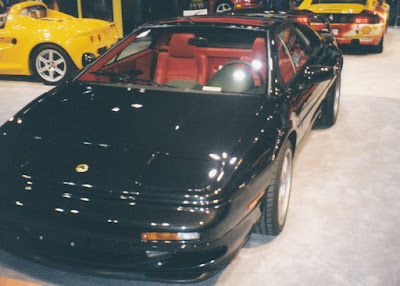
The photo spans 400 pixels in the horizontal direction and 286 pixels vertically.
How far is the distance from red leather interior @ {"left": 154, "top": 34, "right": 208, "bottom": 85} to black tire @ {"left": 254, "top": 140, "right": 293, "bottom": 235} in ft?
3.39

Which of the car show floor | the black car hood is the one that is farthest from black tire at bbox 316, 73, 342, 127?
the black car hood

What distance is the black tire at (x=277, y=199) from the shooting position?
3.15 meters

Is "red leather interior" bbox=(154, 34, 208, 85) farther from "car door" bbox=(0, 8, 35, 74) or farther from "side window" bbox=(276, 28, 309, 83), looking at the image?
"car door" bbox=(0, 8, 35, 74)

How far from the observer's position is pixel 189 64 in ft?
13.6

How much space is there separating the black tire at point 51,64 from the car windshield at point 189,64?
3514mm

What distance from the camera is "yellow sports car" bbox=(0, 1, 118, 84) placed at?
7.58 meters

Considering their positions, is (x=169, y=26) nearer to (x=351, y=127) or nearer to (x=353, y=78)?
(x=351, y=127)

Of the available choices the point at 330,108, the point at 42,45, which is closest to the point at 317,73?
the point at 330,108

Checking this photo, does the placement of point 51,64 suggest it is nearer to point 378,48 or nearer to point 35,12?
point 35,12

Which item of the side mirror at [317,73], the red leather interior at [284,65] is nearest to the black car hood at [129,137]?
the red leather interior at [284,65]

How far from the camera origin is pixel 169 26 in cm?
398

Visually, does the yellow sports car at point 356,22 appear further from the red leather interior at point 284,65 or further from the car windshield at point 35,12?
the red leather interior at point 284,65

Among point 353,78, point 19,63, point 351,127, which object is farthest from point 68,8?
point 351,127

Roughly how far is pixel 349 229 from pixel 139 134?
1.59 metres
